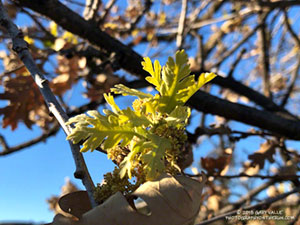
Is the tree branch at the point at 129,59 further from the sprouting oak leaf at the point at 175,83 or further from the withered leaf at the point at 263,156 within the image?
the sprouting oak leaf at the point at 175,83

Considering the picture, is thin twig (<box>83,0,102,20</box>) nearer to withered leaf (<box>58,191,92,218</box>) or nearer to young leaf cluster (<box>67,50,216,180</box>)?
young leaf cluster (<box>67,50,216,180</box>)

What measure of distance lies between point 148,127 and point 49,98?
30 cm

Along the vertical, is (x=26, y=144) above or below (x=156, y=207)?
above

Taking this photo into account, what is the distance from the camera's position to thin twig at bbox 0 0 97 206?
64cm

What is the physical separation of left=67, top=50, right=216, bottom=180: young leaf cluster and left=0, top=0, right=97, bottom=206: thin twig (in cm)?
4

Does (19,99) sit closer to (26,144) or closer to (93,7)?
(26,144)

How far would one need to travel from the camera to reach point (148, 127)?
74 centimetres

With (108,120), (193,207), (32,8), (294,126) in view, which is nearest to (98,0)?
(32,8)

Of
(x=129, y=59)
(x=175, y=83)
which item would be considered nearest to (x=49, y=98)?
(x=175, y=83)

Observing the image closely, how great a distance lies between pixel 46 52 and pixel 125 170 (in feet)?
5.35

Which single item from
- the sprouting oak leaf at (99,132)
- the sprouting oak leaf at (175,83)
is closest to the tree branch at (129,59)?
the sprouting oak leaf at (175,83)

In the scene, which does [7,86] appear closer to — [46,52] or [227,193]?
[46,52]

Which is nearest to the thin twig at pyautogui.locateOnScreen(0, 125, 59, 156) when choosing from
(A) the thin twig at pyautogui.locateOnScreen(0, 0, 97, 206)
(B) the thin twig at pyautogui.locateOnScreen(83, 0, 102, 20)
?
(B) the thin twig at pyautogui.locateOnScreen(83, 0, 102, 20)

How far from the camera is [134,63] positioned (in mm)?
1634
